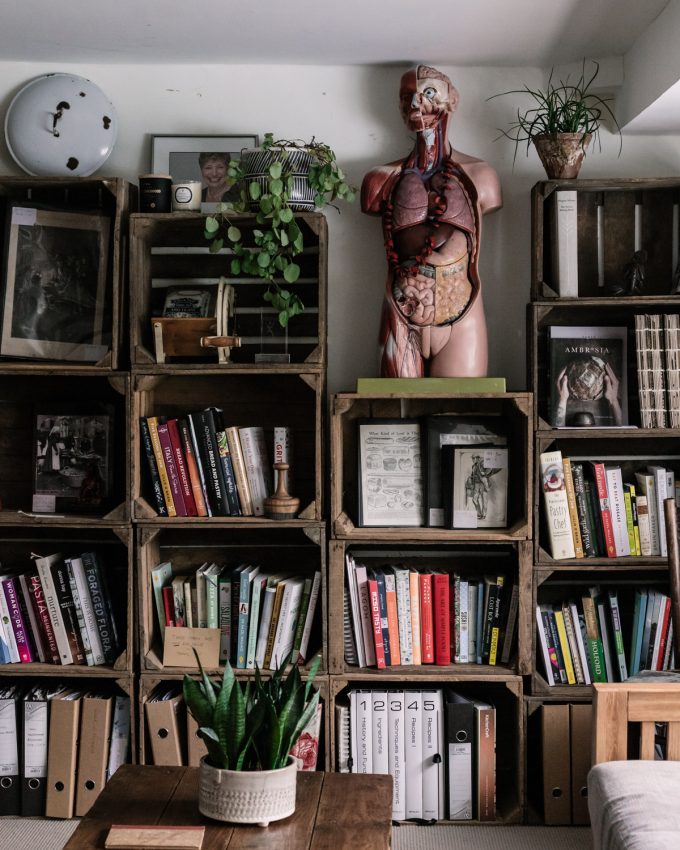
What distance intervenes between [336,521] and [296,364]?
0.47 m

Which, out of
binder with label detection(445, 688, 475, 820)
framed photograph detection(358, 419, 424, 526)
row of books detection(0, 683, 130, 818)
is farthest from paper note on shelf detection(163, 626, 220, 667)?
binder with label detection(445, 688, 475, 820)

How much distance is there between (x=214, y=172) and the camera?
2.87 metres

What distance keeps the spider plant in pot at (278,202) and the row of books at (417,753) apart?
1.19 m

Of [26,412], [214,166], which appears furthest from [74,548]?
[214,166]

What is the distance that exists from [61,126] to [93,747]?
189 centimetres

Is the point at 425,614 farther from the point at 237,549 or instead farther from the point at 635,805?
the point at 635,805

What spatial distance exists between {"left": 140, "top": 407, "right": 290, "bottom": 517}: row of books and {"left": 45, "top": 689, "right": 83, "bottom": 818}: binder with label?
656mm

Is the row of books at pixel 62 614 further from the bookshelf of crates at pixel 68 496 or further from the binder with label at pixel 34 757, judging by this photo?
the binder with label at pixel 34 757

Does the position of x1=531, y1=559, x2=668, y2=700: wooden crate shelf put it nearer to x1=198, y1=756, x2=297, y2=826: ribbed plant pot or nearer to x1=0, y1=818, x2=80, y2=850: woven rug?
x1=198, y1=756, x2=297, y2=826: ribbed plant pot

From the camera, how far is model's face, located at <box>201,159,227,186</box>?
2.87 m

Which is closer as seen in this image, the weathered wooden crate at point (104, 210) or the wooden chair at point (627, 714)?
the wooden chair at point (627, 714)

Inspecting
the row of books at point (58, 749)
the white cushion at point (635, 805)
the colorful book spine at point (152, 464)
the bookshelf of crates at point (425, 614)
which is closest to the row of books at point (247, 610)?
the bookshelf of crates at point (425, 614)

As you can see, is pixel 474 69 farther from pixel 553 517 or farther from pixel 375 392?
pixel 553 517

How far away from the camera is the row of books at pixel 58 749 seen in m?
2.77
